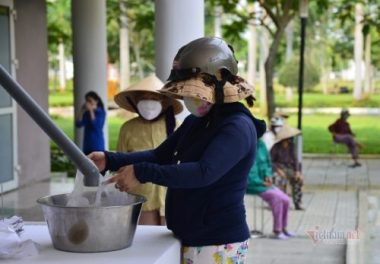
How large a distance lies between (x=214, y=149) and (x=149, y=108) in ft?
8.01

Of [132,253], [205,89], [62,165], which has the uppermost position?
[205,89]

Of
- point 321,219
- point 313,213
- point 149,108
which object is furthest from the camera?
point 313,213

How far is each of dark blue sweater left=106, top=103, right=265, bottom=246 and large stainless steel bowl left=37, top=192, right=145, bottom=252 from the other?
18 cm

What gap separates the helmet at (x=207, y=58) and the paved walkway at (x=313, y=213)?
4.19m

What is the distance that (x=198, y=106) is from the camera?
10.4 feet

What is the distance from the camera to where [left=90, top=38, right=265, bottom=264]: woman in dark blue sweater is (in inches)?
121

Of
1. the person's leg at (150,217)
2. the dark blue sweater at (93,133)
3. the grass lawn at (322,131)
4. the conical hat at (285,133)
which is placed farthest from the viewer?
the grass lawn at (322,131)

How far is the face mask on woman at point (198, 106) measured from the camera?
10.3ft

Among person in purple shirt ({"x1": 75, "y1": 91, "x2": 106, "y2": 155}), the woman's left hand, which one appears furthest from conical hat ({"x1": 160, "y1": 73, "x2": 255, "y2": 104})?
person in purple shirt ({"x1": 75, "y1": 91, "x2": 106, "y2": 155})

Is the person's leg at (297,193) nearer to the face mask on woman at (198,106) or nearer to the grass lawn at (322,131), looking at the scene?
the grass lawn at (322,131)

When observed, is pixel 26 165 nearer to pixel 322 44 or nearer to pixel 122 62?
pixel 122 62

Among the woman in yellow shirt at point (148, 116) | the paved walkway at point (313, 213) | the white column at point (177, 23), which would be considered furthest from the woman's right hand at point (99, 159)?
the paved walkway at point (313, 213)

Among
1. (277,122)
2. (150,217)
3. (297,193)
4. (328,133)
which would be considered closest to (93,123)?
(277,122)

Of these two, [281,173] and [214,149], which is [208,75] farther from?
[281,173]
